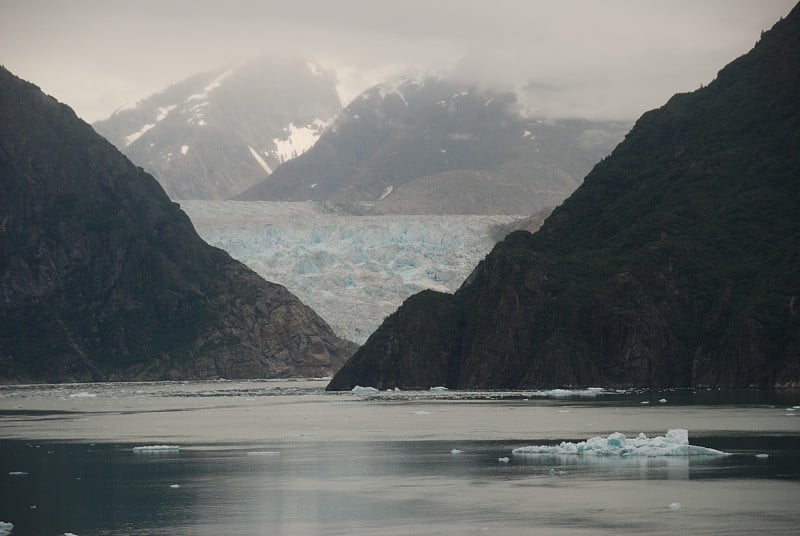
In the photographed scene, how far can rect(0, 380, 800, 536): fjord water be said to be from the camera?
1914 inches

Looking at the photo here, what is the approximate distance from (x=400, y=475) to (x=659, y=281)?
97222 millimetres

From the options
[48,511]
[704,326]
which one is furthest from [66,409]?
[48,511]

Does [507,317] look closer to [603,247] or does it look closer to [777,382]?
[603,247]

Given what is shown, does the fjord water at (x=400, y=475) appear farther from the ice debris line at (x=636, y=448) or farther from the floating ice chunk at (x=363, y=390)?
the floating ice chunk at (x=363, y=390)

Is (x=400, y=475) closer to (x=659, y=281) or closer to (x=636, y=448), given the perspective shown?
(x=636, y=448)

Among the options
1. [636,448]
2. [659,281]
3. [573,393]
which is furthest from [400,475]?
[659,281]

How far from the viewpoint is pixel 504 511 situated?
50406 mm

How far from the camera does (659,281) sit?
155m

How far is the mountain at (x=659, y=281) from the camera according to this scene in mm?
147200

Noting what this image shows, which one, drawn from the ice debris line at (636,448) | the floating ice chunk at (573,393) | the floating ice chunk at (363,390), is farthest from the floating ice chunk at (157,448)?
the floating ice chunk at (363,390)

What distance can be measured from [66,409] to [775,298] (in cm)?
7081

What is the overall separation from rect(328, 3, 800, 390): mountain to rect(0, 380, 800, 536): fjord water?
35.2 meters

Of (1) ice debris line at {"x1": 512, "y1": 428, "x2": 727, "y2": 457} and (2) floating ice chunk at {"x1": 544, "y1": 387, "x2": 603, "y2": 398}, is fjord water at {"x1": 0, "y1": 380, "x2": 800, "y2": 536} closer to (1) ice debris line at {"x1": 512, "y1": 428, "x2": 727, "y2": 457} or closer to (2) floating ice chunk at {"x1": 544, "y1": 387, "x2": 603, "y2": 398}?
(1) ice debris line at {"x1": 512, "y1": 428, "x2": 727, "y2": 457}

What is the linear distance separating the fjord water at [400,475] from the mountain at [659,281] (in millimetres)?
35247
